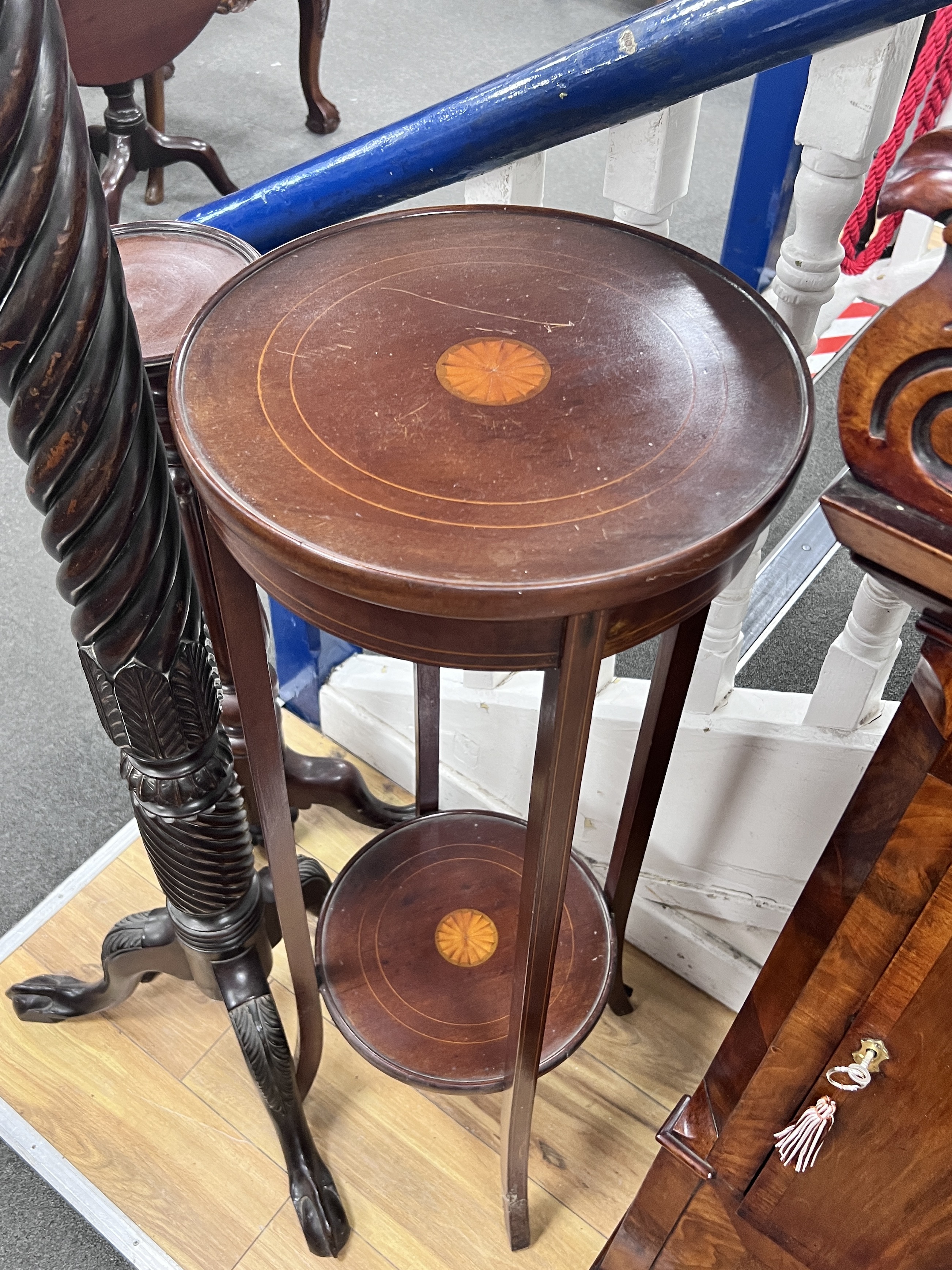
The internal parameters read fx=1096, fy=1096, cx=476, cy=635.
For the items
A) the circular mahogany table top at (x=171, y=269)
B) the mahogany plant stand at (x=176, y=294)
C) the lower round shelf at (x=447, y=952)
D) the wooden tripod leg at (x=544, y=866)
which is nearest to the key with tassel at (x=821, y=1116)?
the wooden tripod leg at (x=544, y=866)

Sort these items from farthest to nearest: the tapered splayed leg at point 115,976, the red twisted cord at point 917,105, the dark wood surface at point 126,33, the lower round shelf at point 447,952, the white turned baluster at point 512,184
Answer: the dark wood surface at point 126,33
the tapered splayed leg at point 115,976
the lower round shelf at point 447,952
the white turned baluster at point 512,184
the red twisted cord at point 917,105

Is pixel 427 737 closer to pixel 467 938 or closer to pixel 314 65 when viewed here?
pixel 467 938

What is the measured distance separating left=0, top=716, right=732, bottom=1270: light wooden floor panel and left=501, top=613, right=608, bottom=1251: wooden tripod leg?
0.10 metres

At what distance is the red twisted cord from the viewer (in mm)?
929

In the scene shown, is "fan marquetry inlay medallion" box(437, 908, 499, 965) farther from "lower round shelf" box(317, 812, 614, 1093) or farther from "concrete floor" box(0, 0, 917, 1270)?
"concrete floor" box(0, 0, 917, 1270)

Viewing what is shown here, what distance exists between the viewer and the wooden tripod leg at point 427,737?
4.29 ft

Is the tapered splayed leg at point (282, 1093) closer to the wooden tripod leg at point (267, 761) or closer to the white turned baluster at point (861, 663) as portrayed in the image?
the wooden tripod leg at point (267, 761)

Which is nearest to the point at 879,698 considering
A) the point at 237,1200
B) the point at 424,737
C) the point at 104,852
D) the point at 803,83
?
the point at 424,737

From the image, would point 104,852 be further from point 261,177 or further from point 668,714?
point 261,177

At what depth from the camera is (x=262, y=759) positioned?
94 centimetres

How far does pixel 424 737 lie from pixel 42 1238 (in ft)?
2.34

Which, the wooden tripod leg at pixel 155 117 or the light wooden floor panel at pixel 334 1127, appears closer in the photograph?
the light wooden floor panel at pixel 334 1127

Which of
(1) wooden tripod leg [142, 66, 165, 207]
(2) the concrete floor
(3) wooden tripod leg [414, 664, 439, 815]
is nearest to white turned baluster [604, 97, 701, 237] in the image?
(3) wooden tripod leg [414, 664, 439, 815]

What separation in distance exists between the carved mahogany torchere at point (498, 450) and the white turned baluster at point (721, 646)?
18 cm
